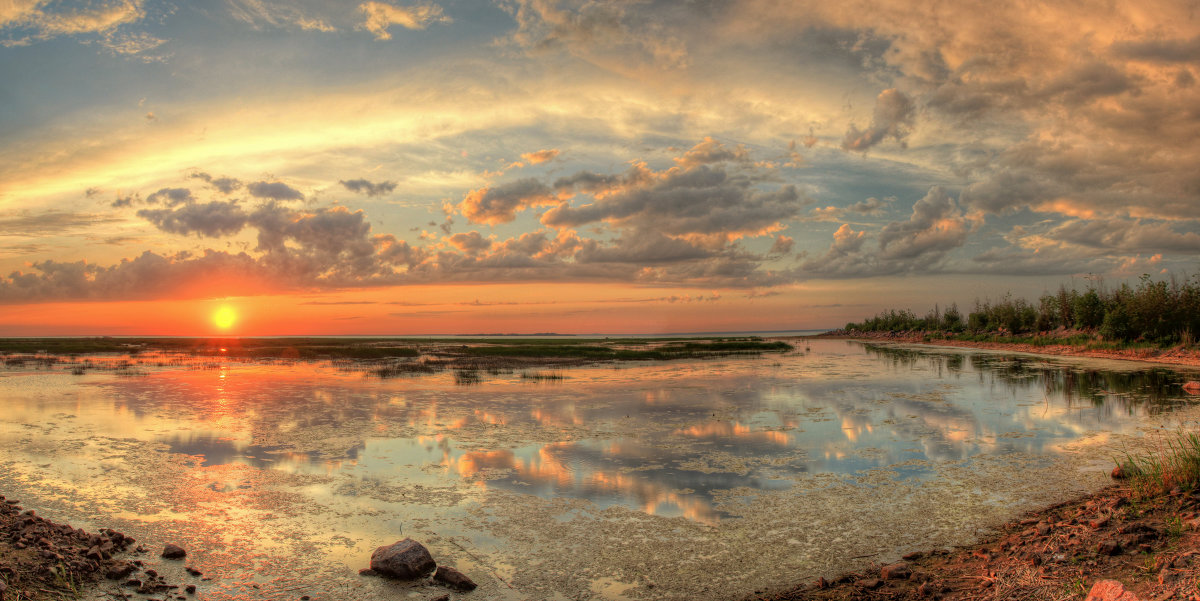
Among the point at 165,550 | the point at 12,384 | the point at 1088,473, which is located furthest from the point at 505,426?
the point at 12,384

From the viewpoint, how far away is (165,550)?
6949 millimetres

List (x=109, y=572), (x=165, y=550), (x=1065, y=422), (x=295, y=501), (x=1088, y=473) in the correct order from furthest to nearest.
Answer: (x=1065, y=422)
(x=1088, y=473)
(x=295, y=501)
(x=165, y=550)
(x=109, y=572)

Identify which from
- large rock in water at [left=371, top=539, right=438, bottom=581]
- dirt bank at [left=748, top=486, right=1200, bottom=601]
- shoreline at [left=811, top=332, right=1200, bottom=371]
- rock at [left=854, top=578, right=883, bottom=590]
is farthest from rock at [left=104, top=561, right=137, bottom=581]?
shoreline at [left=811, top=332, right=1200, bottom=371]

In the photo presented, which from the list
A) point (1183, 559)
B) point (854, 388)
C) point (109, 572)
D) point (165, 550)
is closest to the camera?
point (1183, 559)

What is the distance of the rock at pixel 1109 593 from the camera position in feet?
14.3

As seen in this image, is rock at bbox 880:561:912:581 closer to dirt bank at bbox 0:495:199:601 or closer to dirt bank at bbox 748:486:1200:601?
dirt bank at bbox 748:486:1200:601

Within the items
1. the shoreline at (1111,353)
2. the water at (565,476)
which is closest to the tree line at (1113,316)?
the shoreline at (1111,353)

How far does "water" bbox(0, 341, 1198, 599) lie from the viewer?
6742mm

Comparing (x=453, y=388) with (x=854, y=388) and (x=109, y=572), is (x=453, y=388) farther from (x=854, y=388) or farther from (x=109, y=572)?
(x=109, y=572)

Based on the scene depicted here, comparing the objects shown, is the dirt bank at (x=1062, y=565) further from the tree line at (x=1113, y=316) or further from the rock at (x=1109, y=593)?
the tree line at (x=1113, y=316)

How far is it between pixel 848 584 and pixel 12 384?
35403mm

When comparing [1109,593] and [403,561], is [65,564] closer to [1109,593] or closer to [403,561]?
[403,561]

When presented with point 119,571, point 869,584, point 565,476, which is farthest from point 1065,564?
point 119,571

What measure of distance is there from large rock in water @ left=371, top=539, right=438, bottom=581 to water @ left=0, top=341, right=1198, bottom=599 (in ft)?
0.68
